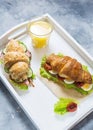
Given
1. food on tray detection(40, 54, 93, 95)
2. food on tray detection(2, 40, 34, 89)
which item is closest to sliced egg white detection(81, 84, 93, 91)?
food on tray detection(40, 54, 93, 95)

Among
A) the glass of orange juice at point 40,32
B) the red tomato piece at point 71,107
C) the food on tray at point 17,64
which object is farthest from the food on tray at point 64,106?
Answer: the glass of orange juice at point 40,32

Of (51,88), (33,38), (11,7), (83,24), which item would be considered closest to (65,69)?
(51,88)

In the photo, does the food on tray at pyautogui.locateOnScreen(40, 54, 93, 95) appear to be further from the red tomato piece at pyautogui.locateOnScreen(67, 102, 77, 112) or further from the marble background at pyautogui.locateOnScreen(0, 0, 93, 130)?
the marble background at pyautogui.locateOnScreen(0, 0, 93, 130)

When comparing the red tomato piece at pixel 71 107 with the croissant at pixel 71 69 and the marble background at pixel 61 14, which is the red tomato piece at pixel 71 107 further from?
the marble background at pixel 61 14

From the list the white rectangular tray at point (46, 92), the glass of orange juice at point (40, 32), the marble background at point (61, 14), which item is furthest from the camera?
the marble background at point (61, 14)

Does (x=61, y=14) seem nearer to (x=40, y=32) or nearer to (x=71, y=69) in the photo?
(x=40, y=32)
